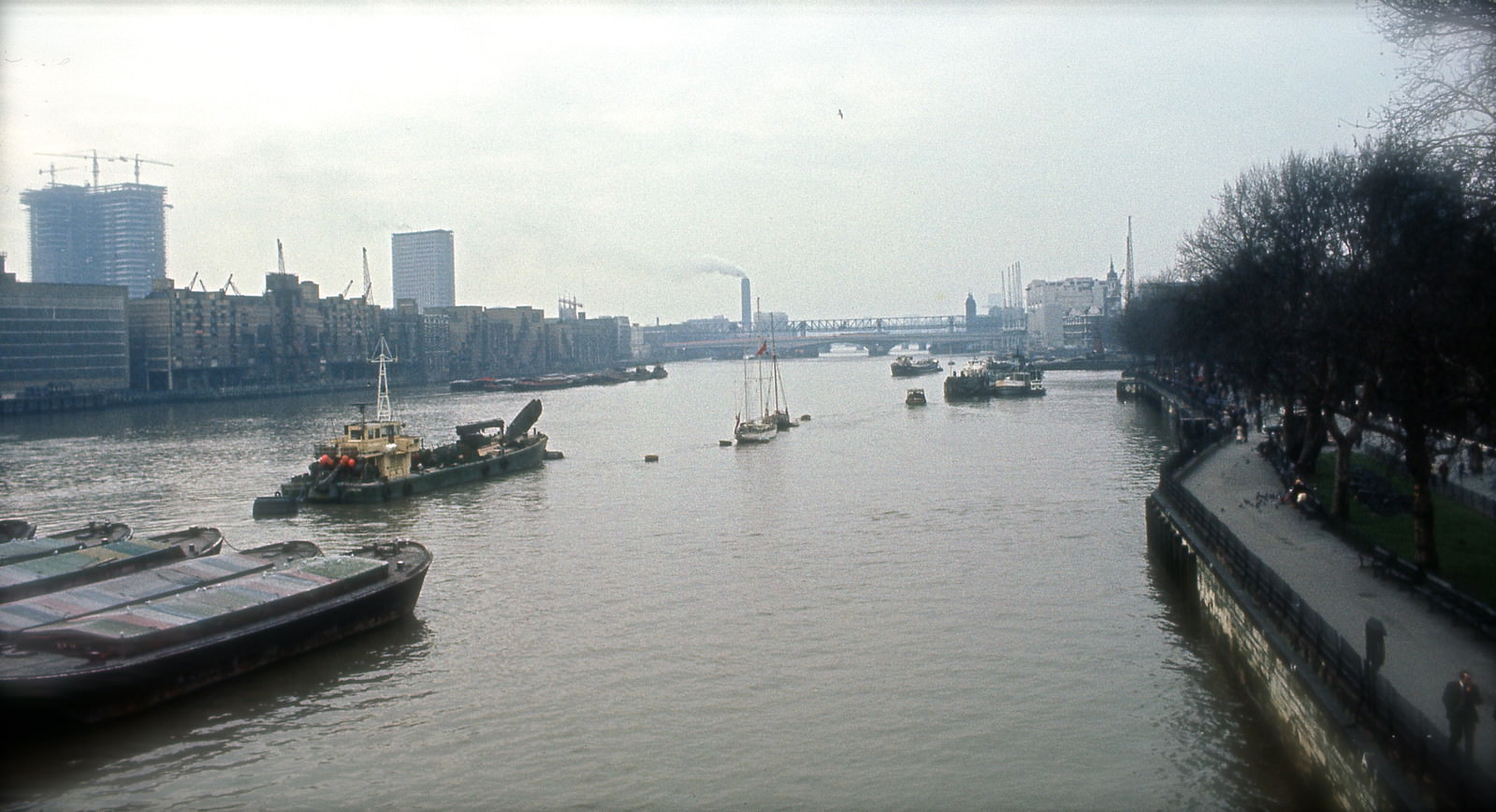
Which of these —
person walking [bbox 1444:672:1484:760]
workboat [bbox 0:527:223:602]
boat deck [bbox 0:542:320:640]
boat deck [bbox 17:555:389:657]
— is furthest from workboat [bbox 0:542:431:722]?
person walking [bbox 1444:672:1484:760]

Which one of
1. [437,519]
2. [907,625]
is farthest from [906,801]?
[437,519]

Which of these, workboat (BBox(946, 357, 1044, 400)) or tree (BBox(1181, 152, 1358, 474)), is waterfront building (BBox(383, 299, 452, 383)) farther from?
tree (BBox(1181, 152, 1358, 474))

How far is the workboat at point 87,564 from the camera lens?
16672 millimetres

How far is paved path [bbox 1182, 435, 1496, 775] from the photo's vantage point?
407 inches

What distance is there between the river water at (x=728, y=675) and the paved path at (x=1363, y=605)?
1.48 metres

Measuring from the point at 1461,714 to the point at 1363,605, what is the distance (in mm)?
5738

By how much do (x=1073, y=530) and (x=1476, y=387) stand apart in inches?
445

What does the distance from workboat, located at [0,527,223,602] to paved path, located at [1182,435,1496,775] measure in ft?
55.3

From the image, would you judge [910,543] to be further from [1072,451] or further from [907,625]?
[1072,451]

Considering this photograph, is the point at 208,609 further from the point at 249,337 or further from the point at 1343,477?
the point at 249,337

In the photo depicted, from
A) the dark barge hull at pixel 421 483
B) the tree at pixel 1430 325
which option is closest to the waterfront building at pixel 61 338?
the dark barge hull at pixel 421 483

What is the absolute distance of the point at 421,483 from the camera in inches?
1313

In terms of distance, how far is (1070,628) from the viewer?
16.7m

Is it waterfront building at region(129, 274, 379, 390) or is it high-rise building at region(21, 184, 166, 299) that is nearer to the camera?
waterfront building at region(129, 274, 379, 390)
